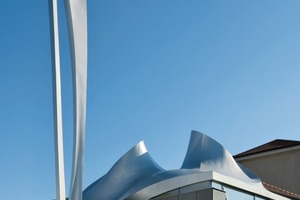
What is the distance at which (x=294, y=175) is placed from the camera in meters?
34.1

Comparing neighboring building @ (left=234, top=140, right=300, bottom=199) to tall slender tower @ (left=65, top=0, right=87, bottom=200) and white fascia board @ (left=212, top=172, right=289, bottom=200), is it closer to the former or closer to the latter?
white fascia board @ (left=212, top=172, right=289, bottom=200)

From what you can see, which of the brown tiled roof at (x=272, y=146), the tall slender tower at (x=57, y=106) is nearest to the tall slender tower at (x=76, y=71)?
the tall slender tower at (x=57, y=106)

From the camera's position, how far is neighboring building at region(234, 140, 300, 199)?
34.1 meters

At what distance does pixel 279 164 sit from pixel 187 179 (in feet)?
53.0

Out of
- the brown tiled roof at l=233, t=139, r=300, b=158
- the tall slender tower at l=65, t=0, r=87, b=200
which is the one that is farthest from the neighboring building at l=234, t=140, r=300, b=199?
the tall slender tower at l=65, t=0, r=87, b=200

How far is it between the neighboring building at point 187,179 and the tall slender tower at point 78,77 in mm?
2586

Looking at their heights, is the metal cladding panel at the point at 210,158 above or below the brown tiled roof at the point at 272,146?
below

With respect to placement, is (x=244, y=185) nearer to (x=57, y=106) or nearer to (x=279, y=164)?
(x=57, y=106)

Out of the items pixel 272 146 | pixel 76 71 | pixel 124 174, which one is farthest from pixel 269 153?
pixel 76 71

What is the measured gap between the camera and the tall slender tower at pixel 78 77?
1888cm

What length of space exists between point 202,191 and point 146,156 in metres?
4.99

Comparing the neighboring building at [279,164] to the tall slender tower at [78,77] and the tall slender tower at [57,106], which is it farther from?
the tall slender tower at [57,106]

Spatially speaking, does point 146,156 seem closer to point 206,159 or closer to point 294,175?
point 206,159

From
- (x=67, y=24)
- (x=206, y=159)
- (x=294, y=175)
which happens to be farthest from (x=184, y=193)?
(x=294, y=175)
